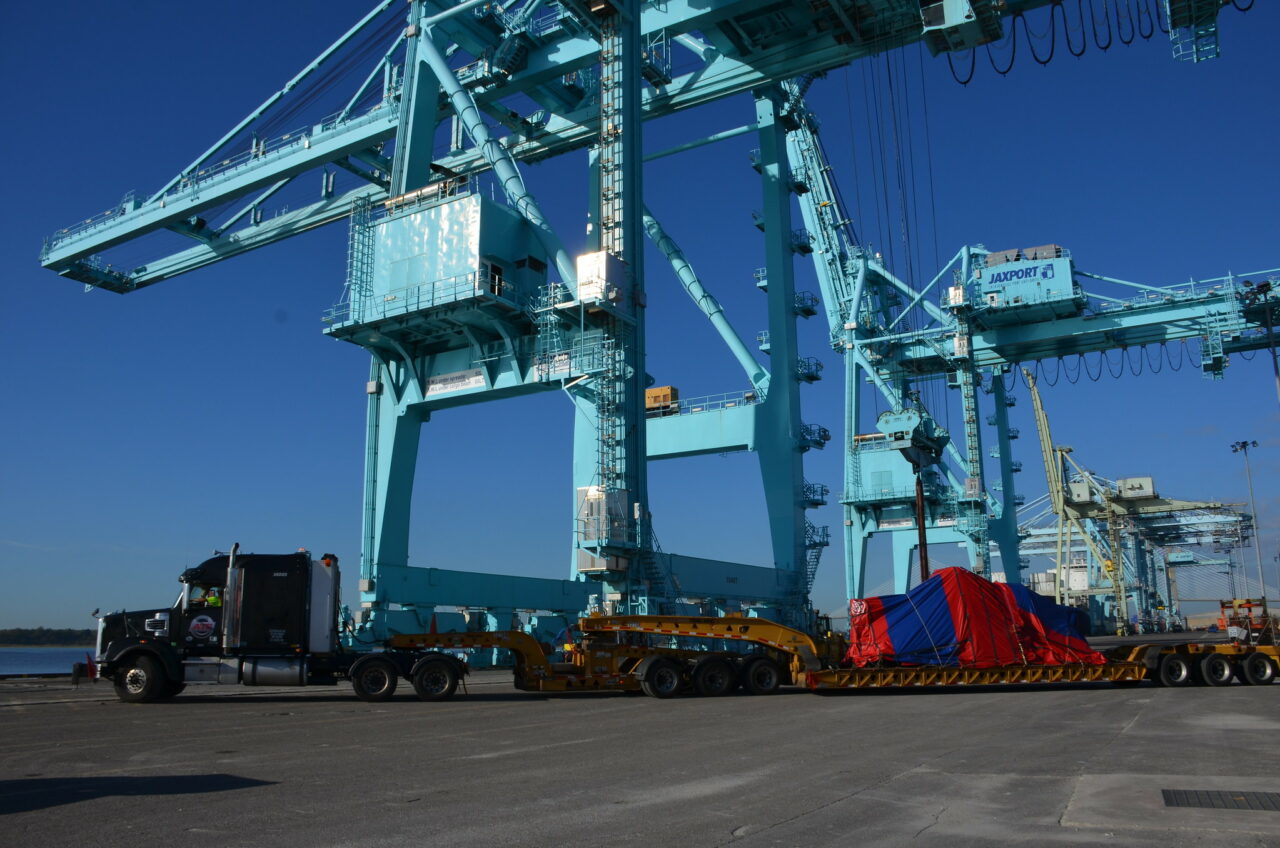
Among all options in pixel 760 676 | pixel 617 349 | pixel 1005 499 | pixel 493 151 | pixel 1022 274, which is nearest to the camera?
pixel 760 676

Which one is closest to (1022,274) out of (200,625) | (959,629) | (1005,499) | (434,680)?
(1005,499)

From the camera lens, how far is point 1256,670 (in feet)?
70.9

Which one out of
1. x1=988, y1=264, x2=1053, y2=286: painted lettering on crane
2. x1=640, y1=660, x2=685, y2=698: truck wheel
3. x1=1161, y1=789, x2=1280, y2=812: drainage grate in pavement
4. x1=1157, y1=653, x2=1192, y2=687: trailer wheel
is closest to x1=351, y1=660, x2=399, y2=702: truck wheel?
x1=640, y1=660, x2=685, y2=698: truck wheel

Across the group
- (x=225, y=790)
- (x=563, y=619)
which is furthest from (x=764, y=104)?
(x=225, y=790)

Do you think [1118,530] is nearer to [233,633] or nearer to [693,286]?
[693,286]

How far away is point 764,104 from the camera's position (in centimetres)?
3603

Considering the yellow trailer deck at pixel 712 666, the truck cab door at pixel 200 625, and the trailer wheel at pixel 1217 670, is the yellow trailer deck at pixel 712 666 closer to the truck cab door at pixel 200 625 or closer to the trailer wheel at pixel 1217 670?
the trailer wheel at pixel 1217 670

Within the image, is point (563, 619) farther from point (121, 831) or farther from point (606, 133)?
point (121, 831)

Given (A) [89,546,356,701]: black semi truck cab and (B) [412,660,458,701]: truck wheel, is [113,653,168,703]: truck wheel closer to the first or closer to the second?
(A) [89,546,356,701]: black semi truck cab

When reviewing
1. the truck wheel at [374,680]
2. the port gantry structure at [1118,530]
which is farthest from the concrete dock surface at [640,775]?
the port gantry structure at [1118,530]

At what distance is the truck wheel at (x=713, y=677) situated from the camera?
20000 millimetres

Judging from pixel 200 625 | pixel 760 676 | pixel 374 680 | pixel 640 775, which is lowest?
pixel 640 775

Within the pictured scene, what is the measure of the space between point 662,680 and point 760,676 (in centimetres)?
224

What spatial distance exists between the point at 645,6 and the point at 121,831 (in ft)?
97.2
